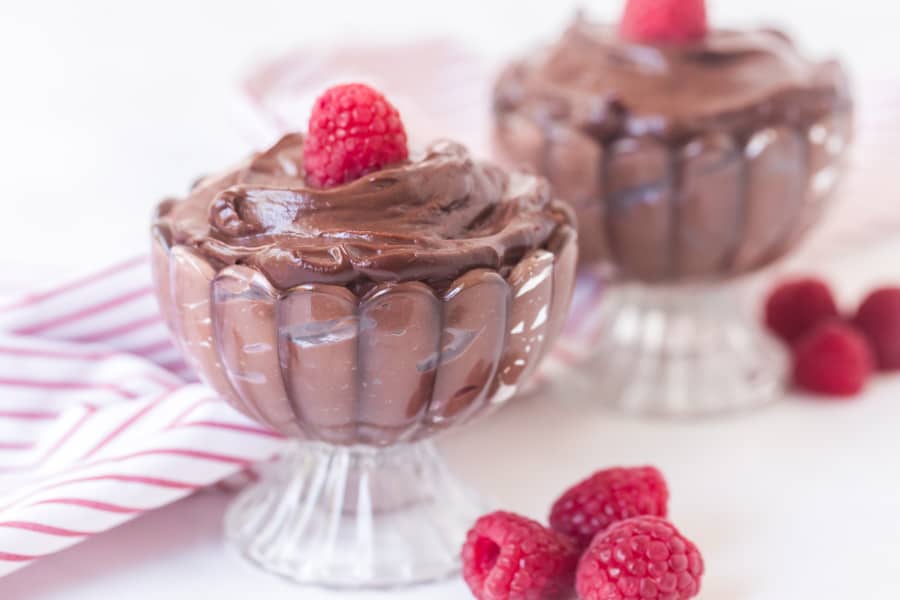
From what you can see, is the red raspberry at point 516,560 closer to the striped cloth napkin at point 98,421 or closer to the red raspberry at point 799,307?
the striped cloth napkin at point 98,421

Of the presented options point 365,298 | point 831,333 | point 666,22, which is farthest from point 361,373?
point 831,333

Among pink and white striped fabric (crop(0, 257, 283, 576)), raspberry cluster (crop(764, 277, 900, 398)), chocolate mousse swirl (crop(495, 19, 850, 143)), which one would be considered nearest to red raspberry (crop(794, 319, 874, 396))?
raspberry cluster (crop(764, 277, 900, 398))

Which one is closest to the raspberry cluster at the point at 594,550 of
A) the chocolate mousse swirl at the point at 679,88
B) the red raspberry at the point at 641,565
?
the red raspberry at the point at 641,565

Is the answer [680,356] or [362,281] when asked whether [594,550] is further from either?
[680,356]

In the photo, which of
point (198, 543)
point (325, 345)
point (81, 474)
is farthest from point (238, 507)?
point (325, 345)

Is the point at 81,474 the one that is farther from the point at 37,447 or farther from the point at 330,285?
the point at 330,285

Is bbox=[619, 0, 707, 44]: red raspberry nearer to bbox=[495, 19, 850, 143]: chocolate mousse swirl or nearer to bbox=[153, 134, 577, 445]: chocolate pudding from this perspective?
bbox=[495, 19, 850, 143]: chocolate mousse swirl
